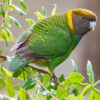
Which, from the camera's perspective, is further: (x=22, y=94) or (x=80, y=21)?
(x=80, y=21)

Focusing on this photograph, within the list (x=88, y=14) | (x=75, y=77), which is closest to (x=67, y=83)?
(x=75, y=77)

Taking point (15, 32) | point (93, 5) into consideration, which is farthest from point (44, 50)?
point (93, 5)

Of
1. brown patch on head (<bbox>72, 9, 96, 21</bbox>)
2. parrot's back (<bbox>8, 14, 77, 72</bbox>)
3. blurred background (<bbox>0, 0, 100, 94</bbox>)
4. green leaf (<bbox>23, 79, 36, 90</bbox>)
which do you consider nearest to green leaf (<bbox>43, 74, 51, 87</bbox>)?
green leaf (<bbox>23, 79, 36, 90</bbox>)

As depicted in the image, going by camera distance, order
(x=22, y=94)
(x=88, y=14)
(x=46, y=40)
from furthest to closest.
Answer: (x=88, y=14), (x=46, y=40), (x=22, y=94)

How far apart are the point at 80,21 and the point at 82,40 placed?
267 cm

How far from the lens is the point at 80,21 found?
148 cm

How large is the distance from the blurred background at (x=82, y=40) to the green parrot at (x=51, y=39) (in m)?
2.28

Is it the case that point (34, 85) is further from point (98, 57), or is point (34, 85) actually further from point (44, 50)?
point (98, 57)

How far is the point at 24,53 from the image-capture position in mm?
1124

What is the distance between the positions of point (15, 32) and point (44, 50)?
2.57m

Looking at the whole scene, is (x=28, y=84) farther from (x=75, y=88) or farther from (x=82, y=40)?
(x=82, y=40)

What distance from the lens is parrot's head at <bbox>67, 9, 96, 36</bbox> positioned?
54.7 inches

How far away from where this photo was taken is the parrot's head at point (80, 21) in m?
1.39

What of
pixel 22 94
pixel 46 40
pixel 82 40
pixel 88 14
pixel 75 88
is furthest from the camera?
pixel 82 40
